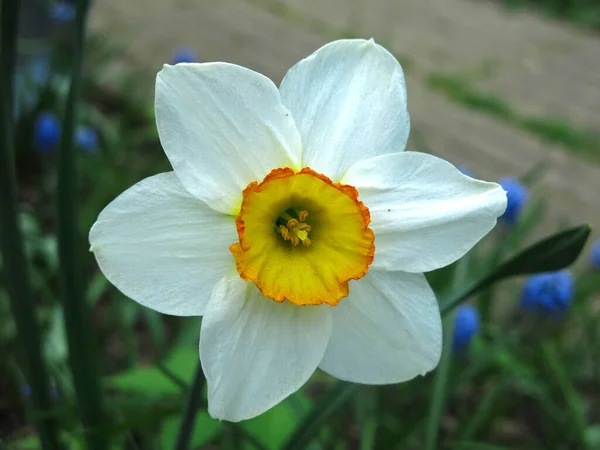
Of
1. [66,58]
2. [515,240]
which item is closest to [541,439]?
[515,240]

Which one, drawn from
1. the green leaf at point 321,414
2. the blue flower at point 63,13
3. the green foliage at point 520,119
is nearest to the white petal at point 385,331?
the green leaf at point 321,414

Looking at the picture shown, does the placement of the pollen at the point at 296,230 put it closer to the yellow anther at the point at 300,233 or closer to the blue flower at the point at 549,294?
the yellow anther at the point at 300,233

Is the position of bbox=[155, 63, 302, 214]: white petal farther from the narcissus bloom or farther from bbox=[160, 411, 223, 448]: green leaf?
bbox=[160, 411, 223, 448]: green leaf

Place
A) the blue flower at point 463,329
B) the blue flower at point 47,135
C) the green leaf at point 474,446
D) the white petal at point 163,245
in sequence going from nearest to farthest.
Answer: the white petal at point 163,245 < the green leaf at point 474,446 < the blue flower at point 463,329 < the blue flower at point 47,135

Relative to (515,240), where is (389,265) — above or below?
above

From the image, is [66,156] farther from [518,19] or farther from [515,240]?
[518,19]

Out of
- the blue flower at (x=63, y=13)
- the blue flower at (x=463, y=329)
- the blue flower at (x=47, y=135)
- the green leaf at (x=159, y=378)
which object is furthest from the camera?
the blue flower at (x=63, y=13)

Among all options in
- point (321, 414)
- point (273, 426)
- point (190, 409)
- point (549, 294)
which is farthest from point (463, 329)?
point (190, 409)
